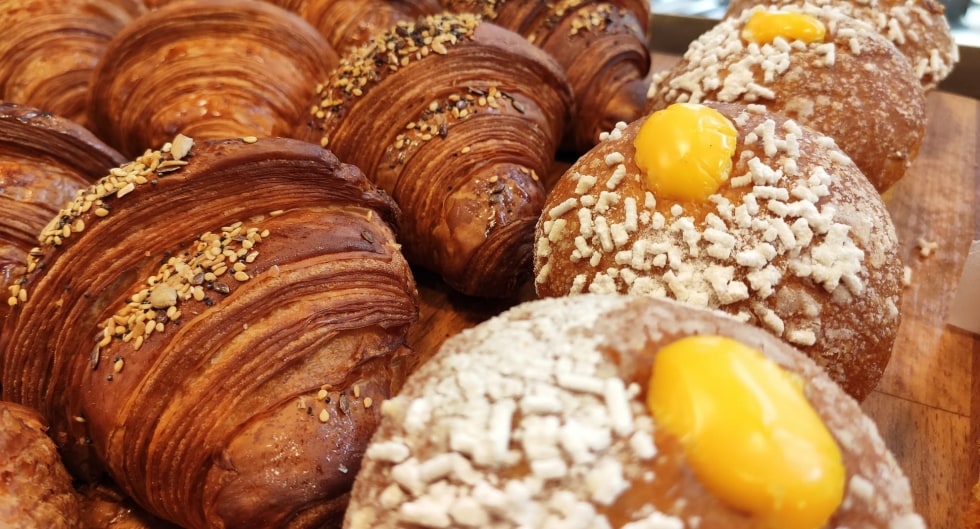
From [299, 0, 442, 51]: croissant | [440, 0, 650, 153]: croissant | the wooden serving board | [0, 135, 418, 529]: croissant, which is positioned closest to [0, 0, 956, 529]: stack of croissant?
[0, 135, 418, 529]: croissant

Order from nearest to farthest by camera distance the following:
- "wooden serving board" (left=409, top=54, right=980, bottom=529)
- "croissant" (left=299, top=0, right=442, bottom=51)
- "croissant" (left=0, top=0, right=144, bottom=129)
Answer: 1. "wooden serving board" (left=409, top=54, right=980, bottom=529)
2. "croissant" (left=0, top=0, right=144, bottom=129)
3. "croissant" (left=299, top=0, right=442, bottom=51)

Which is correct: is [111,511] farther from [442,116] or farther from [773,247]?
[773,247]

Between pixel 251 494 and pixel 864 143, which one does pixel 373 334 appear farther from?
pixel 864 143

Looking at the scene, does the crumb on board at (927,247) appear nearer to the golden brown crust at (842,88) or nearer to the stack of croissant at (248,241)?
the golden brown crust at (842,88)

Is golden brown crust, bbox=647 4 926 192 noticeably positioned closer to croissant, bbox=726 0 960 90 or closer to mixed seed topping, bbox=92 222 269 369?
croissant, bbox=726 0 960 90

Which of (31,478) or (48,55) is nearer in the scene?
(31,478)

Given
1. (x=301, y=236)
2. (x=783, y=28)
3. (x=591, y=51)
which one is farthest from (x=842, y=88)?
(x=301, y=236)

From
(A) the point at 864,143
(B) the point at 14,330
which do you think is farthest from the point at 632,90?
(B) the point at 14,330

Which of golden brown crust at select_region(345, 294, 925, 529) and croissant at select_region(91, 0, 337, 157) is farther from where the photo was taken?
croissant at select_region(91, 0, 337, 157)
